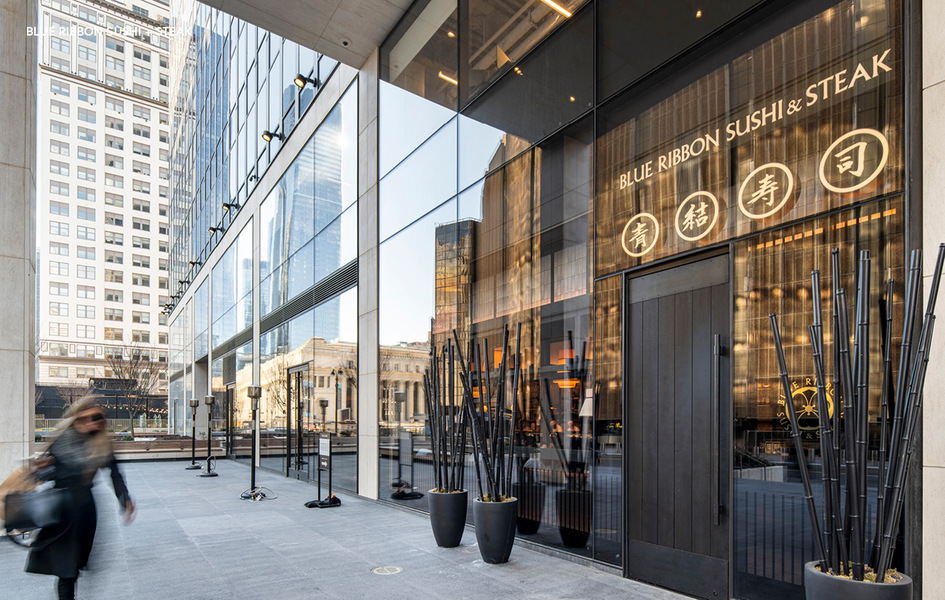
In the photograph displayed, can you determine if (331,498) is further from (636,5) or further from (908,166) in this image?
(908,166)

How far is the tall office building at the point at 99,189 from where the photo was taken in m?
60.2

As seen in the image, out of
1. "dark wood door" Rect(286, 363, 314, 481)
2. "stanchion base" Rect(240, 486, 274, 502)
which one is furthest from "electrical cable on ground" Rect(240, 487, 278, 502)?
"dark wood door" Rect(286, 363, 314, 481)

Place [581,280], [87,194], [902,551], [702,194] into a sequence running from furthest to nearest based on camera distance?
[87,194]
[581,280]
[702,194]
[902,551]

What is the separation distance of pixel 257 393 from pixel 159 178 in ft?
221

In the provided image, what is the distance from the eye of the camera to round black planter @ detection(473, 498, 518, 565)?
599 cm

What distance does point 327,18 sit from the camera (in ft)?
34.3

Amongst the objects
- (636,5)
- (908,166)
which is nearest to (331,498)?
A: (636,5)

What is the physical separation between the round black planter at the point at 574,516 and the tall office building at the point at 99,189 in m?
60.7

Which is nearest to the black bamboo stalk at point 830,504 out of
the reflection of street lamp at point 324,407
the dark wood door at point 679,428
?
the dark wood door at point 679,428

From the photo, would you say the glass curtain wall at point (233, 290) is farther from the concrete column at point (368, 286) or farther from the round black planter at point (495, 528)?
the round black planter at point (495, 528)

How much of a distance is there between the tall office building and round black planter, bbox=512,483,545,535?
59.9m

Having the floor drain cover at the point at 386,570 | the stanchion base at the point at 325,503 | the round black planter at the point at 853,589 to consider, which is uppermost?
the round black planter at the point at 853,589

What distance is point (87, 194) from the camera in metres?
64.1

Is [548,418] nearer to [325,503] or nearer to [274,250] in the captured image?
[325,503]
